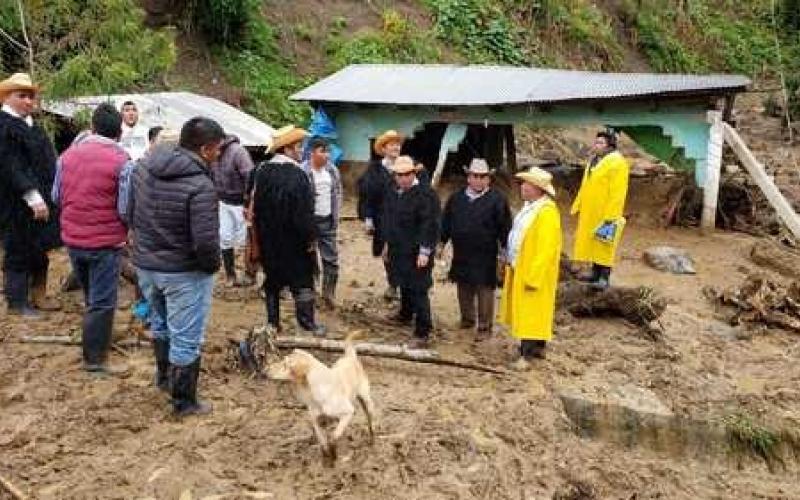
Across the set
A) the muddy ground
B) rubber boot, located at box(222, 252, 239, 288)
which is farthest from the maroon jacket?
rubber boot, located at box(222, 252, 239, 288)

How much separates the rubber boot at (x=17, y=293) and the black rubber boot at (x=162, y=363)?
184cm

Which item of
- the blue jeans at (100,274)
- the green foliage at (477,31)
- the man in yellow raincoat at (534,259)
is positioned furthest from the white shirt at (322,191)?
the green foliage at (477,31)

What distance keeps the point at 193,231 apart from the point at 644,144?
9.24 m

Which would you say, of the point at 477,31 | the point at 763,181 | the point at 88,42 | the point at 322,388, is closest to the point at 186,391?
the point at 322,388

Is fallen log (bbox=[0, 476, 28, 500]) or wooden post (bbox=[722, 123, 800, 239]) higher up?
wooden post (bbox=[722, 123, 800, 239])

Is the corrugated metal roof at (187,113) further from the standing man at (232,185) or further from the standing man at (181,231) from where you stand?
the standing man at (181,231)

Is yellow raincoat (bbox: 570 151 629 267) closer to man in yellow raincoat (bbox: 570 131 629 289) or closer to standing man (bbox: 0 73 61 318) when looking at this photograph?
man in yellow raincoat (bbox: 570 131 629 289)

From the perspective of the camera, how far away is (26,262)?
7000mm

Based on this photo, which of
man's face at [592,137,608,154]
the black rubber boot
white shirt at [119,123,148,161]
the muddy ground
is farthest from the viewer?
man's face at [592,137,608,154]

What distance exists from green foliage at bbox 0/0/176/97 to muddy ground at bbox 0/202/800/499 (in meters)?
2.00

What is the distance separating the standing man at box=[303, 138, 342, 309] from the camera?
7594 millimetres

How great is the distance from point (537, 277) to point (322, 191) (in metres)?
2.09

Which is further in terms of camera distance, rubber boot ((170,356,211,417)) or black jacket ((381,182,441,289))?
black jacket ((381,182,441,289))

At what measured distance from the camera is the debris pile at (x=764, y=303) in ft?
29.0
